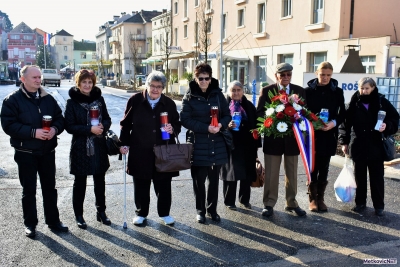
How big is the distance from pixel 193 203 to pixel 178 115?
1510 millimetres

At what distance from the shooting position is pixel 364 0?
21.7 meters

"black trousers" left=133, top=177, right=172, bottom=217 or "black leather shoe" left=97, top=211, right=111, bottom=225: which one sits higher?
"black trousers" left=133, top=177, right=172, bottom=217

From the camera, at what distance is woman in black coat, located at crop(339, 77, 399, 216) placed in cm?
560

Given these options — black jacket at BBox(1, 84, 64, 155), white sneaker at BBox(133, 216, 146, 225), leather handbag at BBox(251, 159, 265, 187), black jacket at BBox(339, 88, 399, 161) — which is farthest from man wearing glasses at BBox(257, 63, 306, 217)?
black jacket at BBox(1, 84, 64, 155)

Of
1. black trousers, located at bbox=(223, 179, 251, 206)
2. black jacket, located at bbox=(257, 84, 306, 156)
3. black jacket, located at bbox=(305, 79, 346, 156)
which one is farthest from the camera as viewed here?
black trousers, located at bbox=(223, 179, 251, 206)

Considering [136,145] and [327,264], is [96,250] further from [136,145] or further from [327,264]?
[327,264]

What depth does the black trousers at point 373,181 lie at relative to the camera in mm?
5719

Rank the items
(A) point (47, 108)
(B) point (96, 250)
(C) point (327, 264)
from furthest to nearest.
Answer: (A) point (47, 108) → (B) point (96, 250) → (C) point (327, 264)

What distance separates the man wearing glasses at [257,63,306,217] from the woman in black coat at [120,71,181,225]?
1247 mm

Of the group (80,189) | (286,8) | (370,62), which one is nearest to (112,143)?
(80,189)

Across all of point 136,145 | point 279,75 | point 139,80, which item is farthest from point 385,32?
point 139,80

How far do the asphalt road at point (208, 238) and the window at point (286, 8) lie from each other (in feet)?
70.4

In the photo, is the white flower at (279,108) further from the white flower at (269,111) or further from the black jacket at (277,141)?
the black jacket at (277,141)

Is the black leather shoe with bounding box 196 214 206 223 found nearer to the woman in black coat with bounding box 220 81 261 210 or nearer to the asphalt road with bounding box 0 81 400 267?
the asphalt road with bounding box 0 81 400 267
